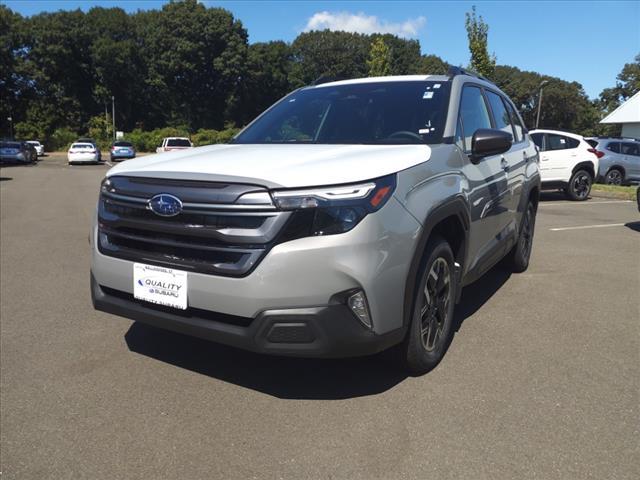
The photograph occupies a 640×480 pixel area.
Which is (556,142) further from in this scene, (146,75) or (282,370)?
(146,75)

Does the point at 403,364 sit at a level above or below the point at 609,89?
below

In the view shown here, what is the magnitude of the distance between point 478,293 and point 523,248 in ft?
3.54

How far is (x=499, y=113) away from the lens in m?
4.99

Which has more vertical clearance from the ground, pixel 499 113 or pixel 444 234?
pixel 499 113

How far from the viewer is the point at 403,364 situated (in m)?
3.18

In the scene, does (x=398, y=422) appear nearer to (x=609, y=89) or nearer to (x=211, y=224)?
(x=211, y=224)

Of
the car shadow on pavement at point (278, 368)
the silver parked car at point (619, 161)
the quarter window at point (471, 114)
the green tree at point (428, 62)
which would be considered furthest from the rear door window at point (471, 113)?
the green tree at point (428, 62)

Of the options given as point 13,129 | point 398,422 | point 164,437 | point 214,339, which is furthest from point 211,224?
point 13,129

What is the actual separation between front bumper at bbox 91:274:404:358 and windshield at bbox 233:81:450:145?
135 centimetres

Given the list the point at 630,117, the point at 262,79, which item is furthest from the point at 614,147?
the point at 262,79

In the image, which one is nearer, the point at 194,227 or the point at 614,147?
the point at 194,227

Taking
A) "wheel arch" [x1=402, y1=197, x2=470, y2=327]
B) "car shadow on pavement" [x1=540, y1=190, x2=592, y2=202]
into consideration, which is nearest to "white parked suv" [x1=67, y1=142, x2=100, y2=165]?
"car shadow on pavement" [x1=540, y1=190, x2=592, y2=202]

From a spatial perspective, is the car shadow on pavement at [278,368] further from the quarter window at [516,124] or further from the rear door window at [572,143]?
the rear door window at [572,143]

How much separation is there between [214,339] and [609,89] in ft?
316
